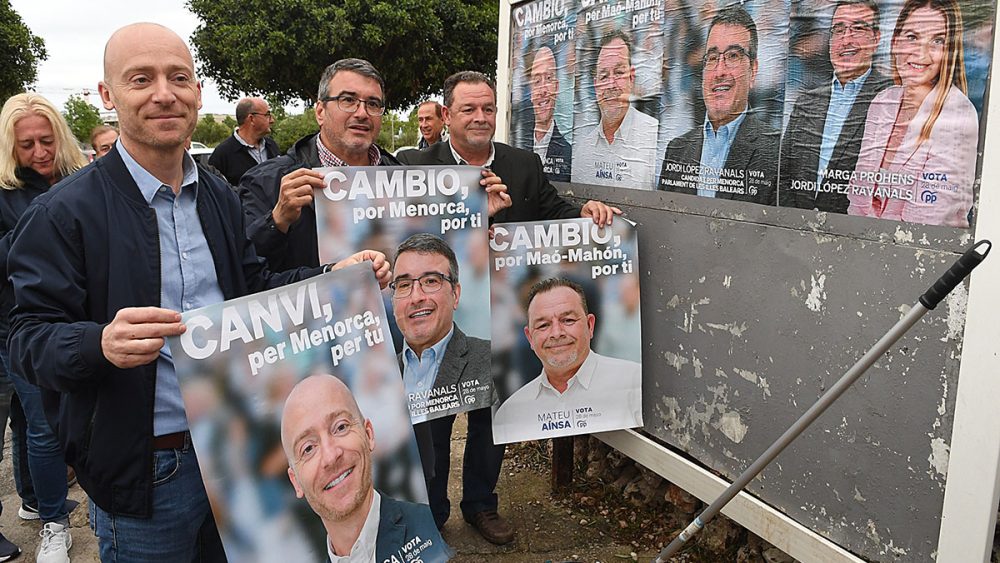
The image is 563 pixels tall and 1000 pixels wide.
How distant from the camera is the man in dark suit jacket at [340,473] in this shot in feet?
6.69

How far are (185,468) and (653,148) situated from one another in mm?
2566

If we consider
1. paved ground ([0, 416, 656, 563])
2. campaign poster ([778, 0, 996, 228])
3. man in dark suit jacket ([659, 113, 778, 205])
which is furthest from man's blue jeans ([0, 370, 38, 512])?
campaign poster ([778, 0, 996, 228])

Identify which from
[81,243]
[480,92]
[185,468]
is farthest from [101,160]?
[480,92]

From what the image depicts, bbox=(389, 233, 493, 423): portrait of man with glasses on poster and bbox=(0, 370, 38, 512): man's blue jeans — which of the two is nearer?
bbox=(389, 233, 493, 423): portrait of man with glasses on poster

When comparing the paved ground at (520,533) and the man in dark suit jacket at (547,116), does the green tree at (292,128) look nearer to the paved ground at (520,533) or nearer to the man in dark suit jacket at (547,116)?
the man in dark suit jacket at (547,116)

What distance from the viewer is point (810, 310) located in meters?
2.82

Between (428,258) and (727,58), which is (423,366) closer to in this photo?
(428,258)

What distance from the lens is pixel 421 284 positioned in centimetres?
331

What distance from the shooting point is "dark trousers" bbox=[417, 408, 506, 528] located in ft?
→ 12.4

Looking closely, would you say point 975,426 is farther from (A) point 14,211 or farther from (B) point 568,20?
(A) point 14,211

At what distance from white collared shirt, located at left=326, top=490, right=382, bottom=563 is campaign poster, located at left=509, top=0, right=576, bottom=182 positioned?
2675 mm

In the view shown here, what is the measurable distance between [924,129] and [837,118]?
34 cm

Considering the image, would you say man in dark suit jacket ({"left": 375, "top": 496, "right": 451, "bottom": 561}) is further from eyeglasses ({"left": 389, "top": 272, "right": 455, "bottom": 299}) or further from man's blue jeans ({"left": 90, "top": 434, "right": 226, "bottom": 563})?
eyeglasses ({"left": 389, "top": 272, "right": 455, "bottom": 299})

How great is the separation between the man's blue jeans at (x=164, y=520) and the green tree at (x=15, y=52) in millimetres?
31061
